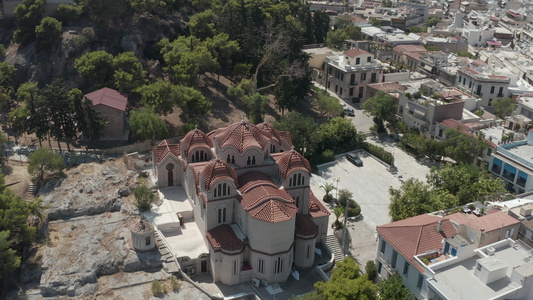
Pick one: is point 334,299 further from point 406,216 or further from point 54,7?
point 54,7

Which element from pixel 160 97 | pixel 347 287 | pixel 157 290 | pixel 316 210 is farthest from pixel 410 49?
pixel 157 290

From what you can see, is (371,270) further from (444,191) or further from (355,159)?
(355,159)

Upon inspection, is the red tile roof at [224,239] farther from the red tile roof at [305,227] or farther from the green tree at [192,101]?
the green tree at [192,101]

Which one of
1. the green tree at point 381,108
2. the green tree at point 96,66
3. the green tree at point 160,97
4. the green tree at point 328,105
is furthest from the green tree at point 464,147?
the green tree at point 96,66

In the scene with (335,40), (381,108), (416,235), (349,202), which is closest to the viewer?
(416,235)

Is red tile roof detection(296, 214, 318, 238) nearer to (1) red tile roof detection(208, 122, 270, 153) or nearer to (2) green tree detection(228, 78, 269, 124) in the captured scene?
(1) red tile roof detection(208, 122, 270, 153)
